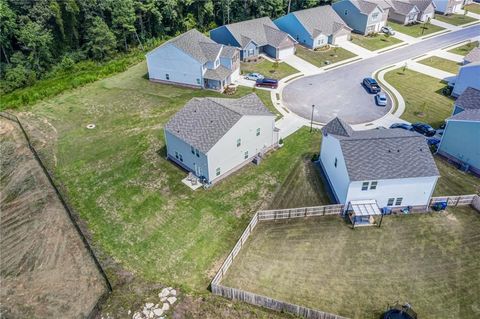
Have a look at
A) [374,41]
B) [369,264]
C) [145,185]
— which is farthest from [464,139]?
[374,41]

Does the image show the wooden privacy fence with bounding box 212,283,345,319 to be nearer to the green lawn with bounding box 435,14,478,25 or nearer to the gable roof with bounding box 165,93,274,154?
the gable roof with bounding box 165,93,274,154

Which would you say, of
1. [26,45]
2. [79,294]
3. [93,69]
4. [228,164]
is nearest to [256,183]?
[228,164]

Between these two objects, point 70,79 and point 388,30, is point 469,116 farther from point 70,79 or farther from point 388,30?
point 70,79

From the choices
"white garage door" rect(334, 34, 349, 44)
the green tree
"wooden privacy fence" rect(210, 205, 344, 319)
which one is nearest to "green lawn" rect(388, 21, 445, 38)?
"white garage door" rect(334, 34, 349, 44)

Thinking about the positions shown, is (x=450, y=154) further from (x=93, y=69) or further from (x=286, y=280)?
(x=93, y=69)

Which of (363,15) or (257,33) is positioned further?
(363,15)

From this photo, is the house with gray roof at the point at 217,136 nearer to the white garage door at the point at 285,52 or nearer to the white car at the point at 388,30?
the white garage door at the point at 285,52

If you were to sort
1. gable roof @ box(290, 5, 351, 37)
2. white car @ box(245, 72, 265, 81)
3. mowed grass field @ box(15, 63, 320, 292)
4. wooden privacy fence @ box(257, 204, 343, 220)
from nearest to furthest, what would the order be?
1. mowed grass field @ box(15, 63, 320, 292)
2. wooden privacy fence @ box(257, 204, 343, 220)
3. white car @ box(245, 72, 265, 81)
4. gable roof @ box(290, 5, 351, 37)
